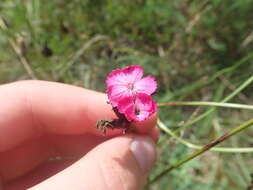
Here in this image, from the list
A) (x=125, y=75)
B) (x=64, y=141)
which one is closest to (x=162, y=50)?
(x=64, y=141)

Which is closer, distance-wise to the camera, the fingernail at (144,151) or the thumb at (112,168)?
the thumb at (112,168)

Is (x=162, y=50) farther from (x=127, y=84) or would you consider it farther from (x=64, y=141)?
(x=127, y=84)

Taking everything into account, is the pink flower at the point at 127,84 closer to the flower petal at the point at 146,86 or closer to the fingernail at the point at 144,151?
the flower petal at the point at 146,86

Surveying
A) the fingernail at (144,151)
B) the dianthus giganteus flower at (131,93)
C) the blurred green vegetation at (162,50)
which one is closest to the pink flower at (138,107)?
the dianthus giganteus flower at (131,93)

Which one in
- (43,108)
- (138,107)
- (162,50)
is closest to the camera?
(138,107)

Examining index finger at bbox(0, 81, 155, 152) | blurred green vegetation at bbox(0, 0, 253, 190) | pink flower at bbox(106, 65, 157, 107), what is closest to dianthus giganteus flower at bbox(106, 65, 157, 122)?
pink flower at bbox(106, 65, 157, 107)

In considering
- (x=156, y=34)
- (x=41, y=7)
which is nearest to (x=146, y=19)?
(x=156, y=34)

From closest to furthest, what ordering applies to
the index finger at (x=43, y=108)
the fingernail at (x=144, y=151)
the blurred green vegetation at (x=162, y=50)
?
the fingernail at (x=144, y=151), the index finger at (x=43, y=108), the blurred green vegetation at (x=162, y=50)
